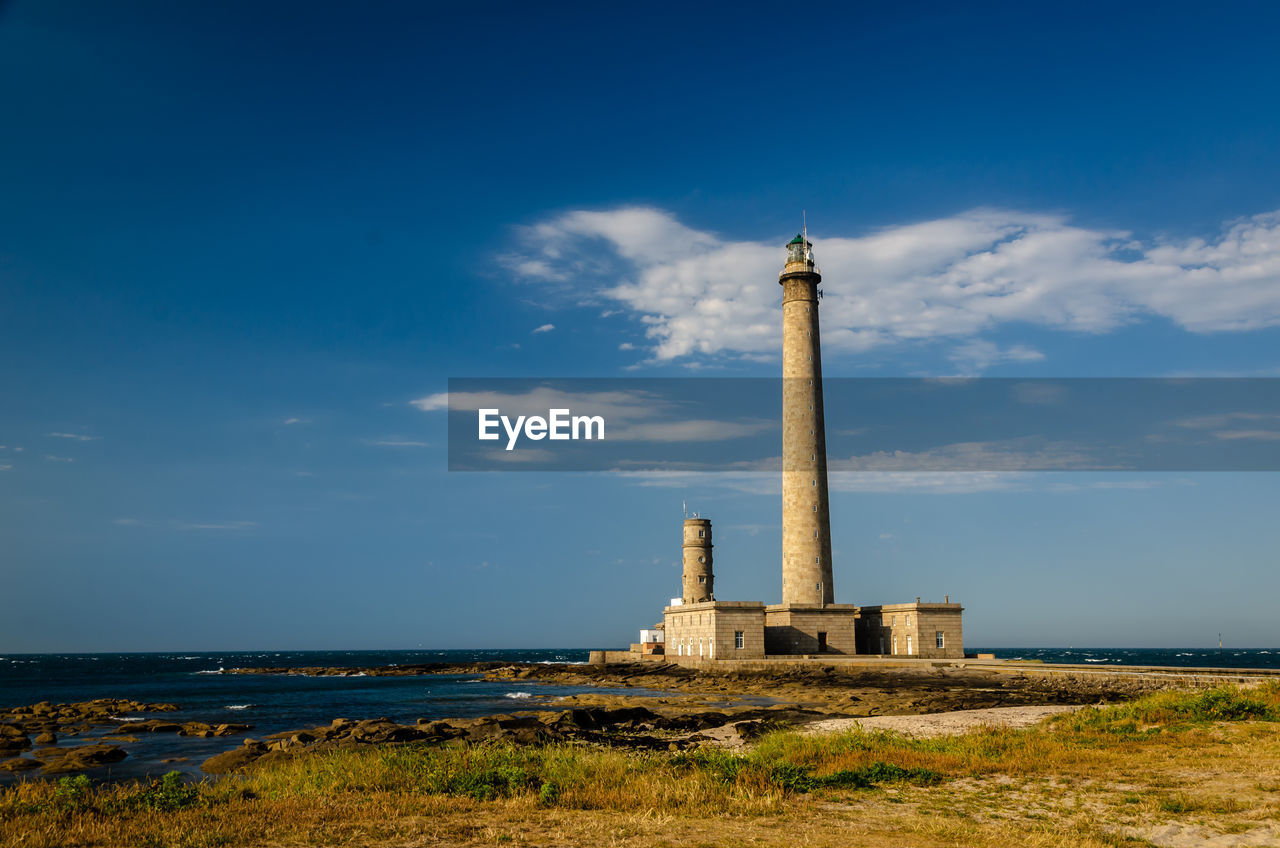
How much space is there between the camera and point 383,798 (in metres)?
14.6

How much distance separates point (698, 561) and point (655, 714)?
3571 centimetres

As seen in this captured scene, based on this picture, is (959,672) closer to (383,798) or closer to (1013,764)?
(1013,764)

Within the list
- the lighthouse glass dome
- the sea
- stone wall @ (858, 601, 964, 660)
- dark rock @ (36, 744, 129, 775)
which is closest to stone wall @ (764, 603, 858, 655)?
stone wall @ (858, 601, 964, 660)

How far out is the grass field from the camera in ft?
39.5

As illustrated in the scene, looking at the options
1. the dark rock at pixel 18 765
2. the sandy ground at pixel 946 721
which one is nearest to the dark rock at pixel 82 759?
the dark rock at pixel 18 765

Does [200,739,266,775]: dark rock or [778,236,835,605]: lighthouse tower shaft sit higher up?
[778,236,835,605]: lighthouse tower shaft

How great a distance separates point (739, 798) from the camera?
560 inches

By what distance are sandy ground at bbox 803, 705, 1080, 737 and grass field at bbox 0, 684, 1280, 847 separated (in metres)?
3.61

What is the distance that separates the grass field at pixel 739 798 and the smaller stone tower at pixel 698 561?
47654mm

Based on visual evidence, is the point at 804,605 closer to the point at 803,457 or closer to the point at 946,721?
the point at 803,457

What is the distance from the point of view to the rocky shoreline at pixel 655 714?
25641mm

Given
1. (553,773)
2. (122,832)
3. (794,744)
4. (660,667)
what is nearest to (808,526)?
(660,667)

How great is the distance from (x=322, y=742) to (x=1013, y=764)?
65.0 ft

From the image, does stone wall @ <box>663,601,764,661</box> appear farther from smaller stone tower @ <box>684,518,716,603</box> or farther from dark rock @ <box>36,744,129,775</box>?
dark rock @ <box>36,744,129,775</box>
